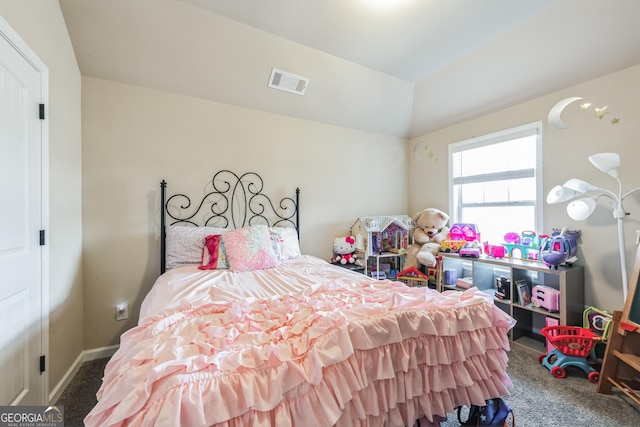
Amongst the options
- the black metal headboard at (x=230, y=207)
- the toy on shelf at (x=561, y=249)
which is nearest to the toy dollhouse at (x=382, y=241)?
the black metal headboard at (x=230, y=207)

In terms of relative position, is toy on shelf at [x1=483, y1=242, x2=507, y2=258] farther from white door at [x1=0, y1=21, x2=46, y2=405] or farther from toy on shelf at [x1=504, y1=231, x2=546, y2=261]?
white door at [x1=0, y1=21, x2=46, y2=405]

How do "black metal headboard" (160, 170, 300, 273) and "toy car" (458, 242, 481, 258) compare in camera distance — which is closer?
"black metal headboard" (160, 170, 300, 273)

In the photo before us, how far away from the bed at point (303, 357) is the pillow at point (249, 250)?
0.91ft

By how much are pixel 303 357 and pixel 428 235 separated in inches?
101

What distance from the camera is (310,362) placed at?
2.64 ft

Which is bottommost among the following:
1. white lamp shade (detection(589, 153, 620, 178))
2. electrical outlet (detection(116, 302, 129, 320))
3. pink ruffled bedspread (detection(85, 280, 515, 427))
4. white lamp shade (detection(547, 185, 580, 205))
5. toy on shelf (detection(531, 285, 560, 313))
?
electrical outlet (detection(116, 302, 129, 320))

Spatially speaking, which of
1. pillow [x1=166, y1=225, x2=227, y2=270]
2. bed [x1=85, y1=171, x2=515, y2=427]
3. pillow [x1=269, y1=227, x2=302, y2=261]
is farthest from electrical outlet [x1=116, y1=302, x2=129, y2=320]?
pillow [x1=269, y1=227, x2=302, y2=261]

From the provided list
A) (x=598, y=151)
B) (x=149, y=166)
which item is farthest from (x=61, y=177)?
(x=598, y=151)

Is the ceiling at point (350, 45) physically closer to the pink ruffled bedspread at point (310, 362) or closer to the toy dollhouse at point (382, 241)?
the toy dollhouse at point (382, 241)

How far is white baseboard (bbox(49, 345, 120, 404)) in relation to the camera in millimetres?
1545

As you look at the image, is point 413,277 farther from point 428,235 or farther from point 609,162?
point 609,162

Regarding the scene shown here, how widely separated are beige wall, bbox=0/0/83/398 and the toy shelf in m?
3.23

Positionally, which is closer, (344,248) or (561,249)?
(561,249)

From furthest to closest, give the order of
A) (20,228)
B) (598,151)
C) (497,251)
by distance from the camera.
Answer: (497,251), (598,151), (20,228)
